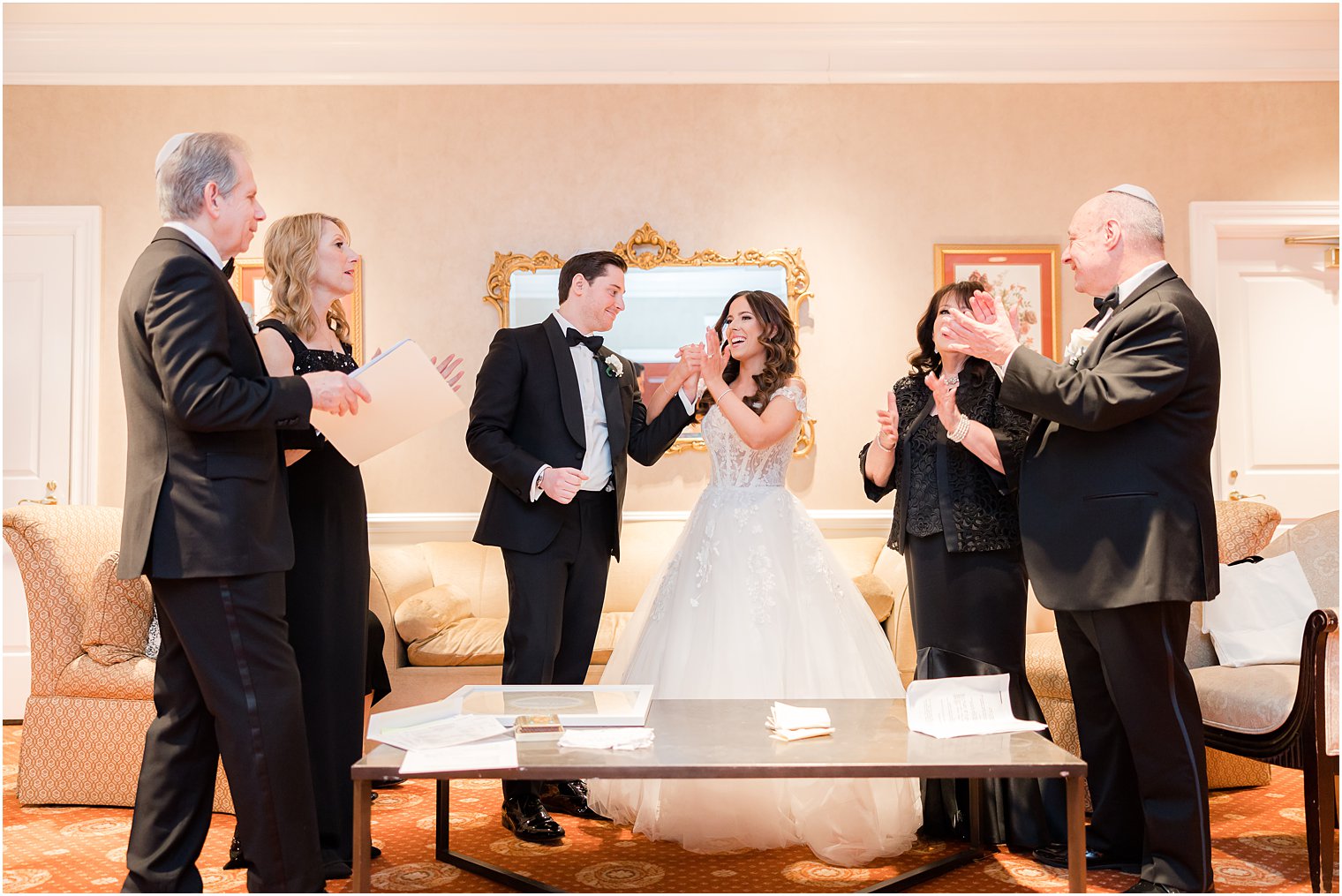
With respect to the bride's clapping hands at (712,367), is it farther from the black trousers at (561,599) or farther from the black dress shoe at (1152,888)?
the black dress shoe at (1152,888)

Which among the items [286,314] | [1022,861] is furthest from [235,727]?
[1022,861]

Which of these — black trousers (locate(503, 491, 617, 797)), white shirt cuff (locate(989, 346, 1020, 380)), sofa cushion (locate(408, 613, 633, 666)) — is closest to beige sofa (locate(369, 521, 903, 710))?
sofa cushion (locate(408, 613, 633, 666))

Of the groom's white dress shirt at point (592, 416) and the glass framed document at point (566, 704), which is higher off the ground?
the groom's white dress shirt at point (592, 416)

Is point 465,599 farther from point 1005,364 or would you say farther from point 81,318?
point 1005,364

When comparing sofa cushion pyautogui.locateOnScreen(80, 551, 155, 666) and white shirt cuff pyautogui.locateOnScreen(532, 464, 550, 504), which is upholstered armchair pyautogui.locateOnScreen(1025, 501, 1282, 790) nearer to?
white shirt cuff pyautogui.locateOnScreen(532, 464, 550, 504)

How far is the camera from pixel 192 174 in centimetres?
238

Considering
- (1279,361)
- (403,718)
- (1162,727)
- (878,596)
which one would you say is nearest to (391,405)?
(403,718)

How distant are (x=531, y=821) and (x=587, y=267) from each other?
5.74 ft

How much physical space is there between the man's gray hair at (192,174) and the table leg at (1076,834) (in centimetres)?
218

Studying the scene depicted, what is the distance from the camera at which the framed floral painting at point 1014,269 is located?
547 centimetres

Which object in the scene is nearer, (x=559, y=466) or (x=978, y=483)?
(x=978, y=483)

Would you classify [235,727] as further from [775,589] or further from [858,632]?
[858,632]

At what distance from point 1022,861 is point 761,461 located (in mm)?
1405

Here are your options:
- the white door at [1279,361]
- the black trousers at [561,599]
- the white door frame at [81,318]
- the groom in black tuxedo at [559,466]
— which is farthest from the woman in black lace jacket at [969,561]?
the white door frame at [81,318]
